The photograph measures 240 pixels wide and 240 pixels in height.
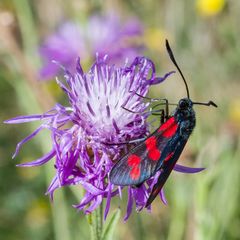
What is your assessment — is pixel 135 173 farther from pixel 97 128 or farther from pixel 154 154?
pixel 97 128

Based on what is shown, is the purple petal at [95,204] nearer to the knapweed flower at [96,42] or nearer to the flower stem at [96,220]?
the flower stem at [96,220]

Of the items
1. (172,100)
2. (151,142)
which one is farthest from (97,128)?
(172,100)

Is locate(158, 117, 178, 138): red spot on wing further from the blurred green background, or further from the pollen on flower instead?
the blurred green background

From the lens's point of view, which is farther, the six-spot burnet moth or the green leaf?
the green leaf

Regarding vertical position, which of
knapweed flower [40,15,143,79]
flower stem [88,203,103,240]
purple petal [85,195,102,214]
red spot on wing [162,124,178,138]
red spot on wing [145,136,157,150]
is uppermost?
knapweed flower [40,15,143,79]

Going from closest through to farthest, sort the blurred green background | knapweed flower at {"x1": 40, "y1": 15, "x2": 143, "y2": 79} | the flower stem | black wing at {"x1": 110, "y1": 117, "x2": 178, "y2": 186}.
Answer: black wing at {"x1": 110, "y1": 117, "x2": 178, "y2": 186}, the flower stem, the blurred green background, knapweed flower at {"x1": 40, "y1": 15, "x2": 143, "y2": 79}

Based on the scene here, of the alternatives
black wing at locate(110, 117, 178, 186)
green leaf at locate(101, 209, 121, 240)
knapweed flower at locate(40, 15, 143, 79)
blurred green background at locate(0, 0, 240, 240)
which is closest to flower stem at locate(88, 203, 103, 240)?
green leaf at locate(101, 209, 121, 240)

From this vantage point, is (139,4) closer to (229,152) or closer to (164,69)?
(164,69)
